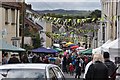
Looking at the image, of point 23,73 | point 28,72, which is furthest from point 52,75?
point 23,73

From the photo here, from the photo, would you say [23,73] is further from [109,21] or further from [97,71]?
[109,21]

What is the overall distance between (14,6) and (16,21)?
173 cm

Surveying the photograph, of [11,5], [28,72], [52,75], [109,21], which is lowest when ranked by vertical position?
[52,75]

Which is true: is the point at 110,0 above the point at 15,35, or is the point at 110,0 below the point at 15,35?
above

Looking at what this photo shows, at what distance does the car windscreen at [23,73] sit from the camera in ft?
39.2

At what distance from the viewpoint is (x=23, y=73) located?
39.7 feet

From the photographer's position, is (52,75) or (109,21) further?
(109,21)

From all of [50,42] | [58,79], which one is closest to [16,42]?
[58,79]

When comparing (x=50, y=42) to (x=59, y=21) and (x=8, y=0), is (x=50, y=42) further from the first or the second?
(x=8, y=0)

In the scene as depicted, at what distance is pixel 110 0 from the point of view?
50031mm

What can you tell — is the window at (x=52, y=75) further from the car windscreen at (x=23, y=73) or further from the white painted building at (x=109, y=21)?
the white painted building at (x=109, y=21)

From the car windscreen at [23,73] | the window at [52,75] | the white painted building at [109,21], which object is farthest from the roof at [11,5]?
the car windscreen at [23,73]

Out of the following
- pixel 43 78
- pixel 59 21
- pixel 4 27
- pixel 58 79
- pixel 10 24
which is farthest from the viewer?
pixel 59 21

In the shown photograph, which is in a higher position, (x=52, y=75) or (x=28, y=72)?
(x=28, y=72)
